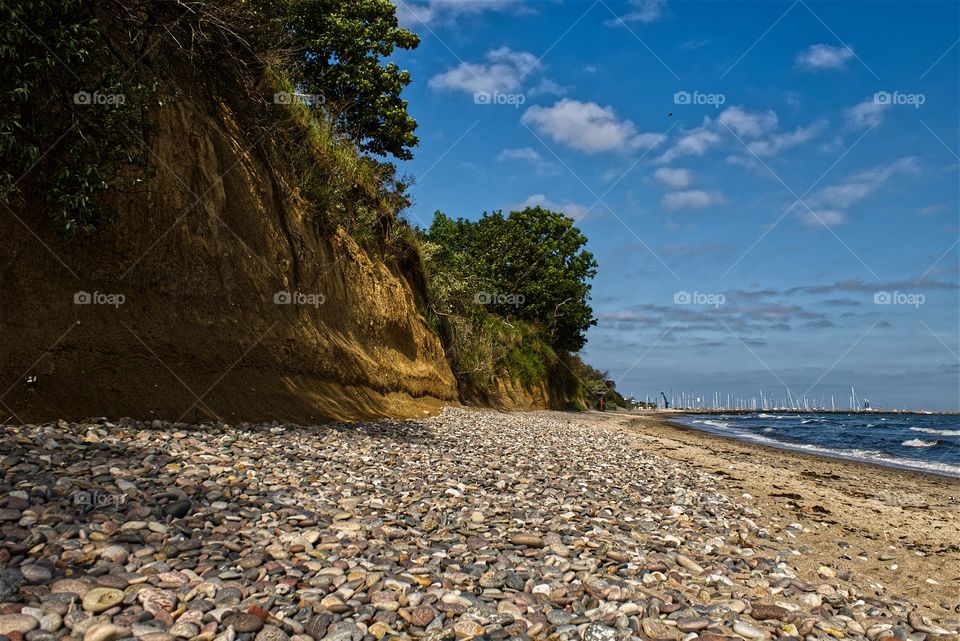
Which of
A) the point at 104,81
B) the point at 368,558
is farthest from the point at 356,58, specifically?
the point at 368,558

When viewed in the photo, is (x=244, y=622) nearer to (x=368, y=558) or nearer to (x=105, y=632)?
(x=105, y=632)

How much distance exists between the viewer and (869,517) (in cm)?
855

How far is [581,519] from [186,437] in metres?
5.66

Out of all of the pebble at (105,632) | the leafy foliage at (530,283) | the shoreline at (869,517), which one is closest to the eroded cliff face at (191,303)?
the pebble at (105,632)

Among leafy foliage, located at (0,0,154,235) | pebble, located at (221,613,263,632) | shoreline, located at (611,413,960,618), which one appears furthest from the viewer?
leafy foliage, located at (0,0,154,235)

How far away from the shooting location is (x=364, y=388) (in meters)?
14.5

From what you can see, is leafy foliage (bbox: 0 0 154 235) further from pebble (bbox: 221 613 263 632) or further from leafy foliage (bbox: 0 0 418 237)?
pebble (bbox: 221 613 263 632)

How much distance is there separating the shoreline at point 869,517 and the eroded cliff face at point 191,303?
9050 millimetres

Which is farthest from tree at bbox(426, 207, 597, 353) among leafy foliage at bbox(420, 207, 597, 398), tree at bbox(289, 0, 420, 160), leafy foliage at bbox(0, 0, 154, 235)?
leafy foliage at bbox(0, 0, 154, 235)

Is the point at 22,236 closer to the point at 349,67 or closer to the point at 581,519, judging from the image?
the point at 581,519

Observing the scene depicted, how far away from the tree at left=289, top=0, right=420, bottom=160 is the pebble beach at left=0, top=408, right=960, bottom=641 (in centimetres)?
1775

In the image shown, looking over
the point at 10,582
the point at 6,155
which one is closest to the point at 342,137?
the point at 6,155

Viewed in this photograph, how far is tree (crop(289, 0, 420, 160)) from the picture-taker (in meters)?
21.8

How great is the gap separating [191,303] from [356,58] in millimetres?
16526
